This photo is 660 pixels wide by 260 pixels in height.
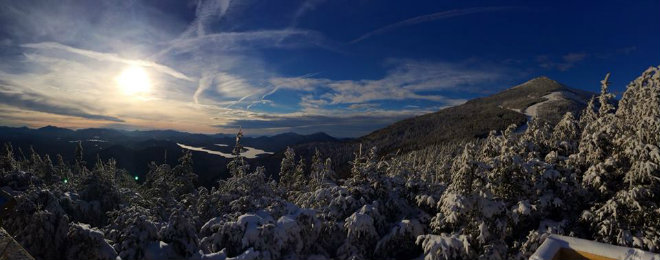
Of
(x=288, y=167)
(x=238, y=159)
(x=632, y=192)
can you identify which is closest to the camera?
(x=632, y=192)

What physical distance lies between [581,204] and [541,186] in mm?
1524

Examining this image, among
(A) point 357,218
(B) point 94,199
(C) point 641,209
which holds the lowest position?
(B) point 94,199

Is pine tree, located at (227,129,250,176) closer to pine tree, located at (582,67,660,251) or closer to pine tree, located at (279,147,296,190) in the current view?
pine tree, located at (279,147,296,190)

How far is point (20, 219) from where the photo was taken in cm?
1041

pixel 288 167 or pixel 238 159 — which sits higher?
pixel 238 159

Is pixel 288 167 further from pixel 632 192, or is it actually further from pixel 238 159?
Result: pixel 632 192

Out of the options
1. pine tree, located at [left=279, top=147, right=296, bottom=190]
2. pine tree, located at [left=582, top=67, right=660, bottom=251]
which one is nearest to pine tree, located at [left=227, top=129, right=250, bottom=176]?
pine tree, located at [left=279, top=147, right=296, bottom=190]

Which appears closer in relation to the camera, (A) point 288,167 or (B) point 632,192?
(B) point 632,192

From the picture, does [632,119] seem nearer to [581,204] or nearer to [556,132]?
[556,132]

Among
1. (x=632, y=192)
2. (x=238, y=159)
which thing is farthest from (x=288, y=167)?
(x=632, y=192)

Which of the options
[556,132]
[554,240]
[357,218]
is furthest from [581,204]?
[357,218]

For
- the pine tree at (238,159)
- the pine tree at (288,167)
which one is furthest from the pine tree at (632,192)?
the pine tree at (288,167)

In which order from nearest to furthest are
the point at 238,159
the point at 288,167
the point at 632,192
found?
the point at 632,192 < the point at 238,159 < the point at 288,167

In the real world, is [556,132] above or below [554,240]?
above
